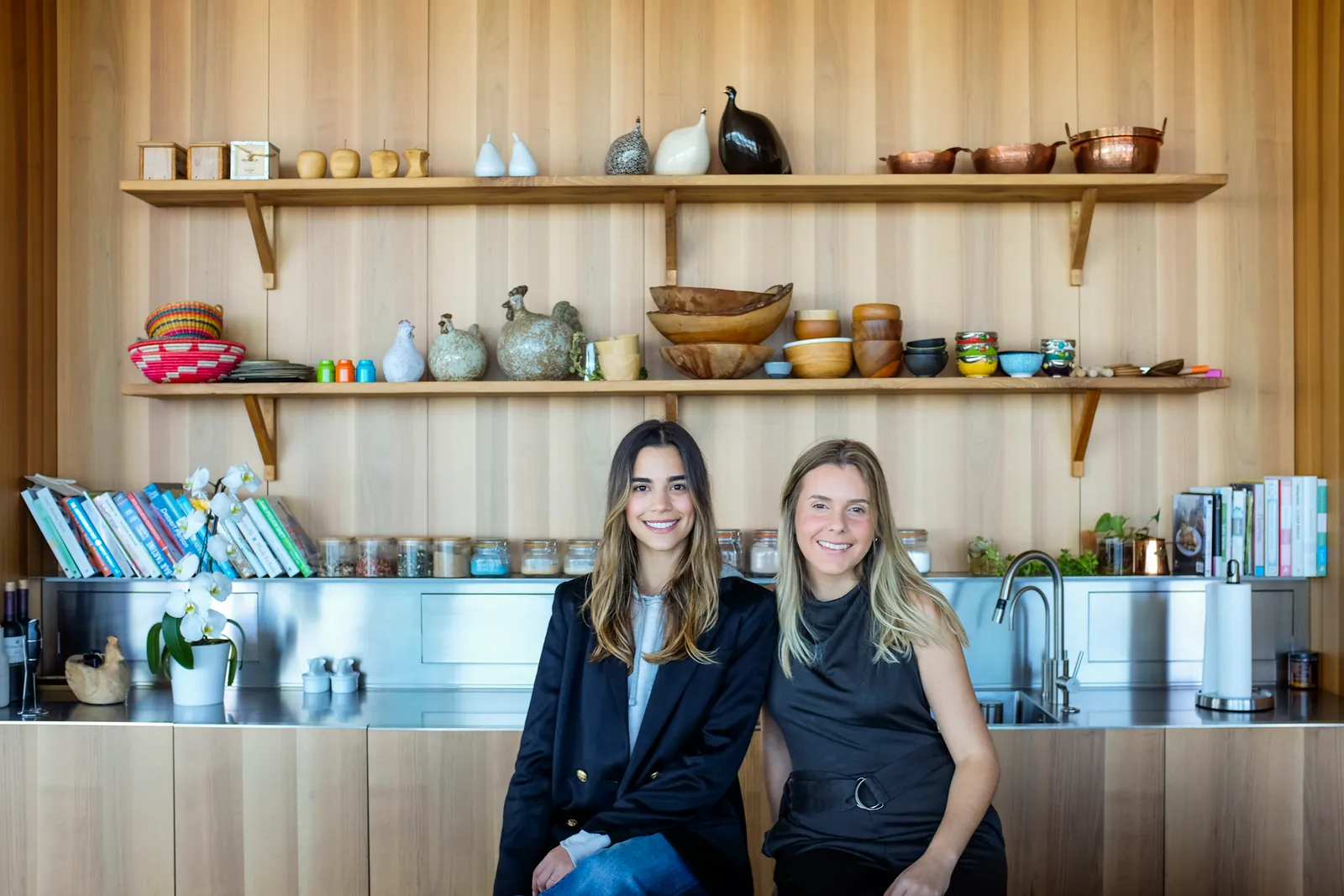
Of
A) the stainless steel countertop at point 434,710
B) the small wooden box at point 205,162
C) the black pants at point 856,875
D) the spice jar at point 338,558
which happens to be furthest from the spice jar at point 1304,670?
the small wooden box at point 205,162

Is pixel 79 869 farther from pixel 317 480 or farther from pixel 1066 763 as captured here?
pixel 1066 763

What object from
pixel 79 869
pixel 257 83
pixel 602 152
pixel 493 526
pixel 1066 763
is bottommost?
pixel 79 869

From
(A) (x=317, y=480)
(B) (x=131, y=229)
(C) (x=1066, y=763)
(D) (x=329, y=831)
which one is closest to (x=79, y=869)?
(D) (x=329, y=831)

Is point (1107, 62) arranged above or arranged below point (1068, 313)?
above

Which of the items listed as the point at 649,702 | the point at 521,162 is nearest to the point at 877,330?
the point at 521,162

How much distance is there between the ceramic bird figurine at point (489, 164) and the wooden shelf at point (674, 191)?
1.4 inches

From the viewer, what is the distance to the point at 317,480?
3.00 m

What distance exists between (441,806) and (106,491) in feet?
4.33

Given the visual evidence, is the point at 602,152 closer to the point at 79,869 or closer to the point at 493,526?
the point at 493,526

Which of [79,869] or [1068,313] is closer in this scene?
[79,869]

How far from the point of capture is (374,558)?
288 cm

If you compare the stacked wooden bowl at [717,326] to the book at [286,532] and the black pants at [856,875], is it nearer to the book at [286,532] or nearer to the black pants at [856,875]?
the book at [286,532]

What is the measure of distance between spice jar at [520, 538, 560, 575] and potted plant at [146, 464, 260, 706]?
2.32ft

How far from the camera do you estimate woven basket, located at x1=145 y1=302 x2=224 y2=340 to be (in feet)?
9.29
